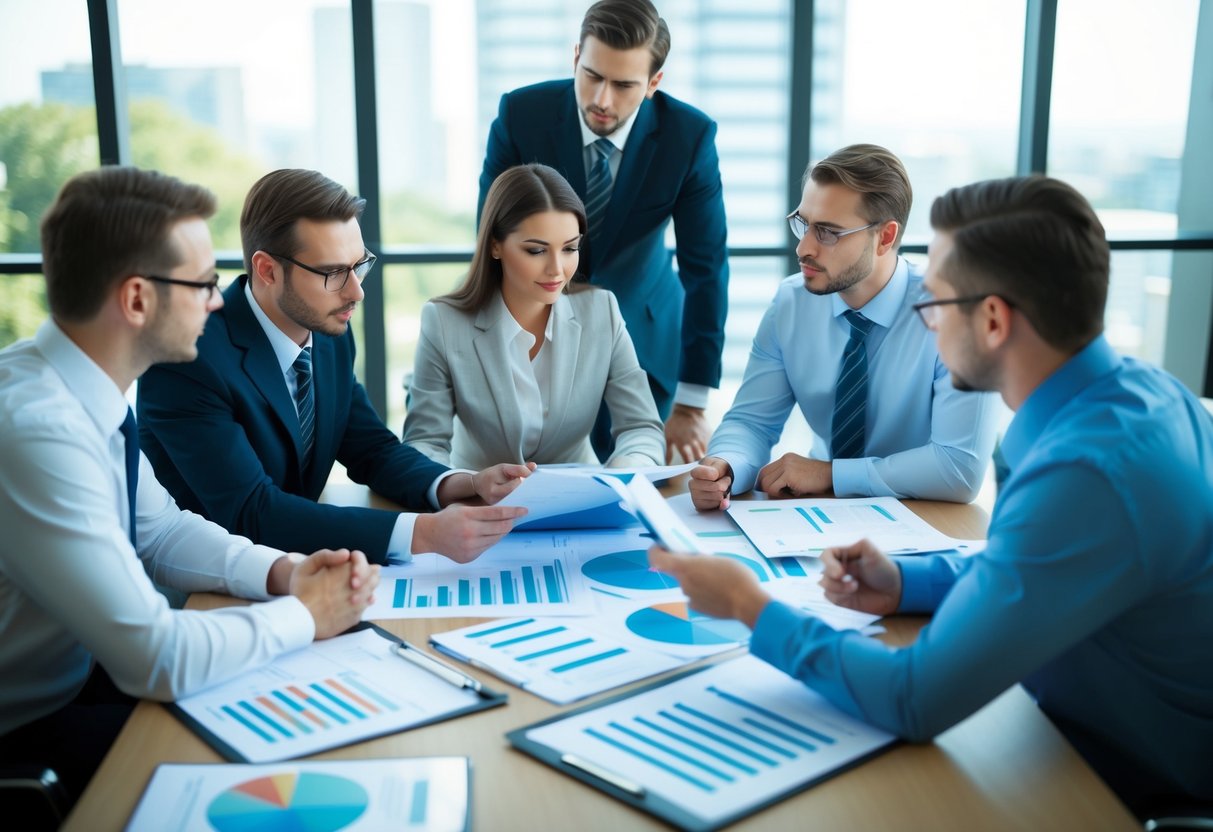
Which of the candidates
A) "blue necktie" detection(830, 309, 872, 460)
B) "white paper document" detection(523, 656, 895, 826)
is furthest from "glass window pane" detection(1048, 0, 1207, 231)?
"white paper document" detection(523, 656, 895, 826)

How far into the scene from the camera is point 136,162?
4.23 m

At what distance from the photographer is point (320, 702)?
135 centimetres

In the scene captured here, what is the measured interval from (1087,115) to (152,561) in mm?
4064

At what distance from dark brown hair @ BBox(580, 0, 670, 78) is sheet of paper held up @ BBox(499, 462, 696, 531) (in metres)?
1.28

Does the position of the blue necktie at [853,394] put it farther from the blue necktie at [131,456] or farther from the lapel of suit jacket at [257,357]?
the blue necktie at [131,456]

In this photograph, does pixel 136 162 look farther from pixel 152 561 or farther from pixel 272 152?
pixel 152 561

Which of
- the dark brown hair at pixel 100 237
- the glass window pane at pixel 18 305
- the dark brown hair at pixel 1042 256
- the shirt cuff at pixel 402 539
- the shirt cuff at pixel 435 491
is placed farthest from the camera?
the glass window pane at pixel 18 305

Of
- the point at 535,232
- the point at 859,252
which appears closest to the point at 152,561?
the point at 535,232

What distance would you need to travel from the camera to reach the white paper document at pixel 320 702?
1.26 m

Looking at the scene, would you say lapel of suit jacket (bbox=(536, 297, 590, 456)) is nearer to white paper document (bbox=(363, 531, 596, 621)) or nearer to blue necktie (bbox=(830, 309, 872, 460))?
blue necktie (bbox=(830, 309, 872, 460))

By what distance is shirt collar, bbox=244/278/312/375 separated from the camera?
217 centimetres

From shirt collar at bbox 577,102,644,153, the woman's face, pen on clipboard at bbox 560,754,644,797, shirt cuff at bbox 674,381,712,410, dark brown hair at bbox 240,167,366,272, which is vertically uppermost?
shirt collar at bbox 577,102,644,153

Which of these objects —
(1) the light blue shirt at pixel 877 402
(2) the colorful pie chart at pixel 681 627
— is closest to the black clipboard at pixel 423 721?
(2) the colorful pie chart at pixel 681 627

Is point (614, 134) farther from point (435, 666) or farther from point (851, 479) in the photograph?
point (435, 666)
